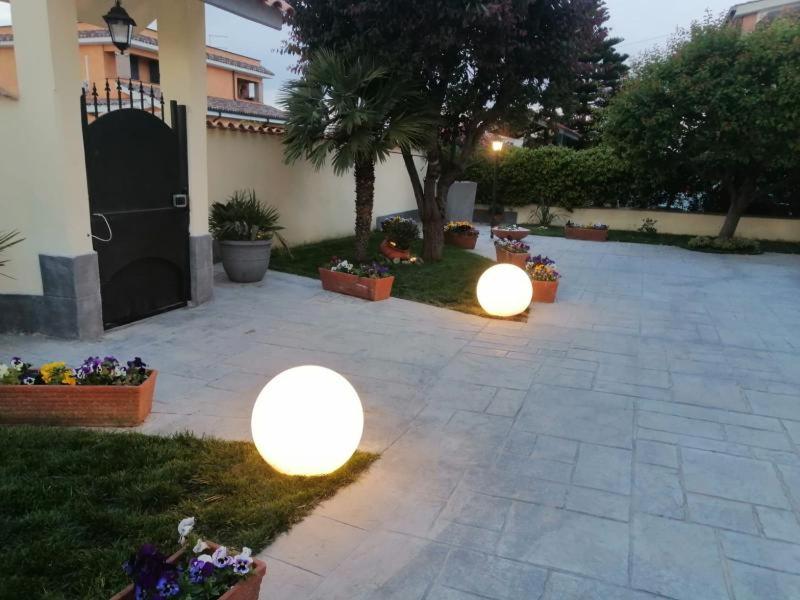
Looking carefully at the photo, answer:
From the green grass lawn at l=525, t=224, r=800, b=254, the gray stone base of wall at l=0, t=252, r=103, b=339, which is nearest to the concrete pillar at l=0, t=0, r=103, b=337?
the gray stone base of wall at l=0, t=252, r=103, b=339

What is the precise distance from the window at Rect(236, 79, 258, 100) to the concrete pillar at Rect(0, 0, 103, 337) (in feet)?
92.0

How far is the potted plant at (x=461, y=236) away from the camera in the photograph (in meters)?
12.3

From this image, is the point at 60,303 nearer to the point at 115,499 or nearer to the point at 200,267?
the point at 200,267

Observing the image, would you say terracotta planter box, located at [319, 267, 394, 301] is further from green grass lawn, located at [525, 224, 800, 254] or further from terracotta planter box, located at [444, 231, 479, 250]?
green grass lawn, located at [525, 224, 800, 254]

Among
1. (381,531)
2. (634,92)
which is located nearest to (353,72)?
(381,531)

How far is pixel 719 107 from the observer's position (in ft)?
37.6

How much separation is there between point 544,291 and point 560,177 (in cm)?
1035

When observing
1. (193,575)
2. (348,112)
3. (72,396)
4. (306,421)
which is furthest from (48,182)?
(193,575)

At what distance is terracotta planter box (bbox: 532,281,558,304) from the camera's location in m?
7.72

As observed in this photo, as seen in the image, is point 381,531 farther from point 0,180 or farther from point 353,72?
point 353,72

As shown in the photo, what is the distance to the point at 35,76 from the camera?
15.2 ft

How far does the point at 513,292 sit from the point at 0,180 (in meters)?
5.09

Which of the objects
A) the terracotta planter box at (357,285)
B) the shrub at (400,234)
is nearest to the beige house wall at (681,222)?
the shrub at (400,234)

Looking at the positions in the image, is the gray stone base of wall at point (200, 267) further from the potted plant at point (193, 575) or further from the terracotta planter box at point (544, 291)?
the potted plant at point (193, 575)
